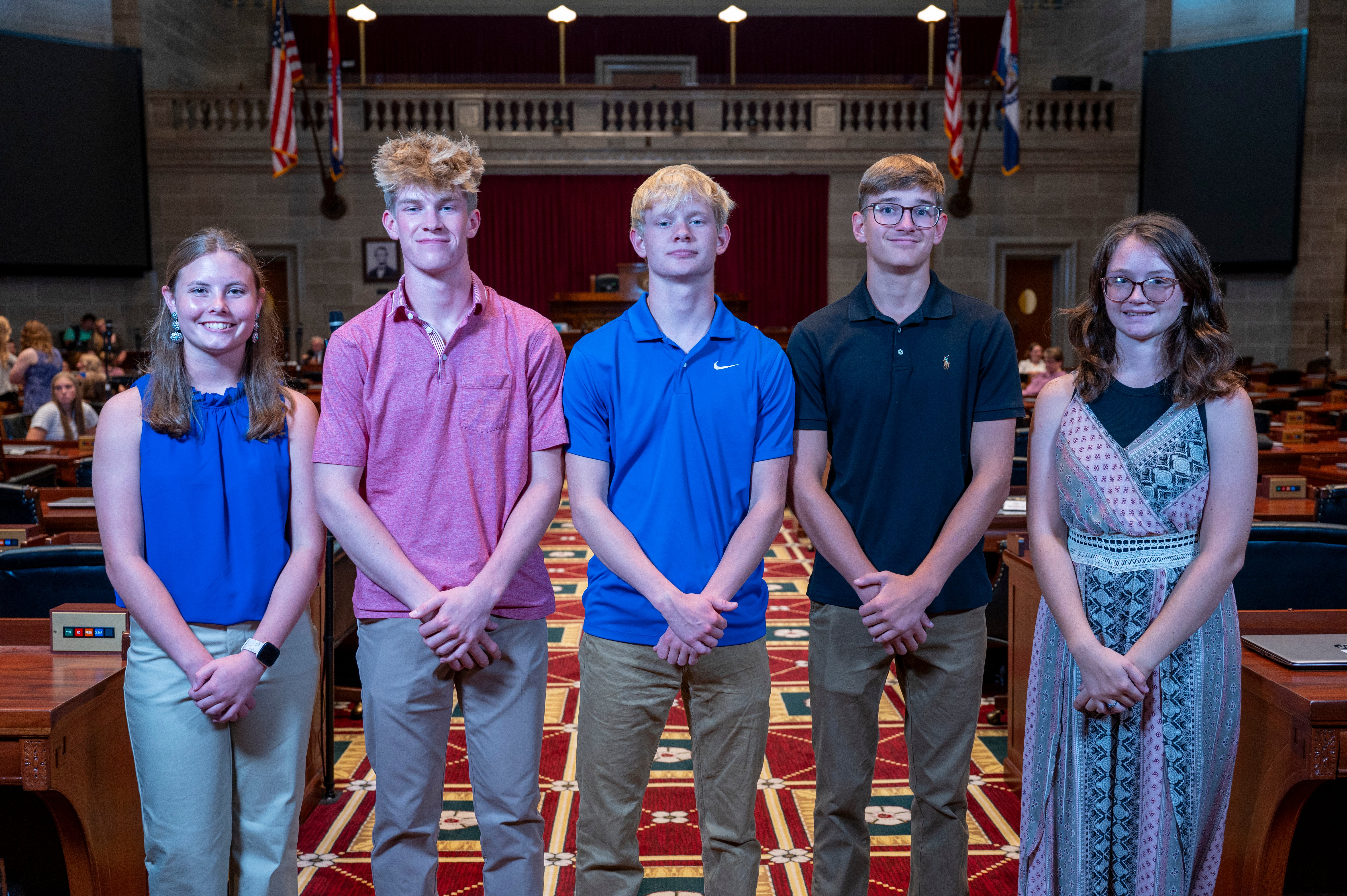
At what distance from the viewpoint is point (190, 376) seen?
1994 millimetres

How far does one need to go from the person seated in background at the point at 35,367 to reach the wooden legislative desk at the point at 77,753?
22.1ft

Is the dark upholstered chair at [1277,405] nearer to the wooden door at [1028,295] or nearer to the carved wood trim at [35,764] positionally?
the wooden door at [1028,295]

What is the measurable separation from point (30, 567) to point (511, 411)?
1569 mm

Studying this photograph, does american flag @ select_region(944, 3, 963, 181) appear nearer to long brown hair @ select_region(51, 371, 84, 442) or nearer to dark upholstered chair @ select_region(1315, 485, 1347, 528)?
dark upholstered chair @ select_region(1315, 485, 1347, 528)

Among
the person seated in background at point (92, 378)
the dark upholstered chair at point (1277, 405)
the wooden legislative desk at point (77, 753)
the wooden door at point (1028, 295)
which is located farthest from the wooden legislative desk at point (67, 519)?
the wooden door at point (1028, 295)

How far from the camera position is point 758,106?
44.1 ft

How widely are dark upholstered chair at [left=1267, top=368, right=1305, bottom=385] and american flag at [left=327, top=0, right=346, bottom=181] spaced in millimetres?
11184

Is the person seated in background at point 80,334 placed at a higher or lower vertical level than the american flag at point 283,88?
lower

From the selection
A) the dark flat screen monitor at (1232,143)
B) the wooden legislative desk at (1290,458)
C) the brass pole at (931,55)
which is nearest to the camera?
the wooden legislative desk at (1290,458)

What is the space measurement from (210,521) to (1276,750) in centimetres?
221

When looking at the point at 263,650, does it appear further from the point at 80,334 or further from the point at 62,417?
the point at 80,334

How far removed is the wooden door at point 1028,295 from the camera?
46.7ft

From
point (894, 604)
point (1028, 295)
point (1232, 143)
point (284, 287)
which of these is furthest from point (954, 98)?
point (894, 604)

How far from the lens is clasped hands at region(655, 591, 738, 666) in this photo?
188 centimetres
